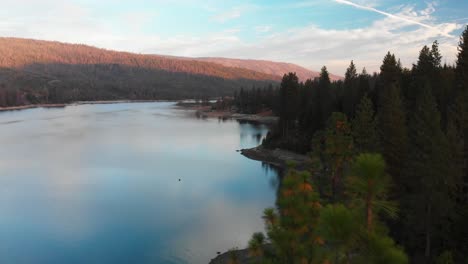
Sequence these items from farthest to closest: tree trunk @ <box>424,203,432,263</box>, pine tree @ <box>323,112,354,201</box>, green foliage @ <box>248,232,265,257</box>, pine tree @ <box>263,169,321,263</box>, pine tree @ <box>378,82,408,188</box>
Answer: pine tree @ <box>323,112,354,201</box>
pine tree @ <box>378,82,408,188</box>
tree trunk @ <box>424,203,432,263</box>
green foliage @ <box>248,232,265,257</box>
pine tree @ <box>263,169,321,263</box>

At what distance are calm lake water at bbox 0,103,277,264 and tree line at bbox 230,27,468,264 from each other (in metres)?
8.93

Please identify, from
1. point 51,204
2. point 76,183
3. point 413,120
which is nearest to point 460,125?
point 413,120

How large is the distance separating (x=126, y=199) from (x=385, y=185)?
34703 mm

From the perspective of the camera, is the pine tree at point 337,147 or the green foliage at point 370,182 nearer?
the green foliage at point 370,182

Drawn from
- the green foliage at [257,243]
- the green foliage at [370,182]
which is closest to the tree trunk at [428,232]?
the green foliage at [257,243]

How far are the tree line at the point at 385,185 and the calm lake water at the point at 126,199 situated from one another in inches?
352

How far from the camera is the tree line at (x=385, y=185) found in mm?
5617

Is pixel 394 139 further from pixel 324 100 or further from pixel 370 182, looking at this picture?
pixel 324 100

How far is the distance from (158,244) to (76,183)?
20701 millimetres

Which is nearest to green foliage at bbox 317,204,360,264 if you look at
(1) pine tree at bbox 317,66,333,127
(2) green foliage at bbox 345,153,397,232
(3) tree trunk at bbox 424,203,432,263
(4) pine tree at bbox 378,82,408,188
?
(2) green foliage at bbox 345,153,397,232

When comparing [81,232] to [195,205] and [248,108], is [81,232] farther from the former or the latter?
[248,108]

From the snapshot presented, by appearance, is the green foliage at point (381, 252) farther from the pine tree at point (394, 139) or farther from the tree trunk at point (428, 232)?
the pine tree at point (394, 139)

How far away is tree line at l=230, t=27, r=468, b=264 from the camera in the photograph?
562cm

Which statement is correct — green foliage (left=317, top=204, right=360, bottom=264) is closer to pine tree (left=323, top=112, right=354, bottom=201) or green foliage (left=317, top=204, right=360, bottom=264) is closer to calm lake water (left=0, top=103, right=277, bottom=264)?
calm lake water (left=0, top=103, right=277, bottom=264)
